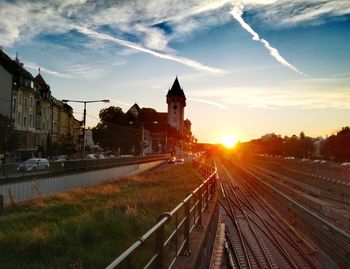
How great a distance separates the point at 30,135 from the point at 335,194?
150 ft

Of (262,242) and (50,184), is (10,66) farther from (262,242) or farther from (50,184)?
(262,242)

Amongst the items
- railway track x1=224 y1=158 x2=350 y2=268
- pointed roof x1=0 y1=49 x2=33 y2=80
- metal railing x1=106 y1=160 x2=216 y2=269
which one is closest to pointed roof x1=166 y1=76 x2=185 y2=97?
pointed roof x1=0 y1=49 x2=33 y2=80

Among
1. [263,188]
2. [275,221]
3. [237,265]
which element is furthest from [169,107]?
[237,265]

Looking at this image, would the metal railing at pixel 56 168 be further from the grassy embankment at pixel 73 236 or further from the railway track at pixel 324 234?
the railway track at pixel 324 234

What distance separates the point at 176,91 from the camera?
17412cm

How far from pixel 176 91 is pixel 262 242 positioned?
154 m

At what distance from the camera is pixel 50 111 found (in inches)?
3287

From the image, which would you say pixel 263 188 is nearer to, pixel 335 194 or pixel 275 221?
pixel 335 194

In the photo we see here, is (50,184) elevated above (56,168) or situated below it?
below

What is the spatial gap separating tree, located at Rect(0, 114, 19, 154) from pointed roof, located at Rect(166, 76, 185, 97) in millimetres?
125200

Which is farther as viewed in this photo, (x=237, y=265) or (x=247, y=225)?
(x=247, y=225)

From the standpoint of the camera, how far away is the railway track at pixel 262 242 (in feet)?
58.2

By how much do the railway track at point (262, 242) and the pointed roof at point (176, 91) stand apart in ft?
459

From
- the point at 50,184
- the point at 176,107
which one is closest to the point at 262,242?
the point at 50,184
